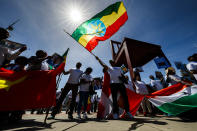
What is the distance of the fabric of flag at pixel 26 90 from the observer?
173 centimetres

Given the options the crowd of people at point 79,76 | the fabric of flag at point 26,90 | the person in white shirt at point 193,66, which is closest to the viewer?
the fabric of flag at point 26,90

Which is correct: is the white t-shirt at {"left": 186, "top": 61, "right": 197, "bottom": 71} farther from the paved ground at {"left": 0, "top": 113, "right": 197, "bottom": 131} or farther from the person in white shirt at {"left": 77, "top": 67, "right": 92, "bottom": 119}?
the person in white shirt at {"left": 77, "top": 67, "right": 92, "bottom": 119}

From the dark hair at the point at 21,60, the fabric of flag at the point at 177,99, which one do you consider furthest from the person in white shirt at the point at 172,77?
the dark hair at the point at 21,60

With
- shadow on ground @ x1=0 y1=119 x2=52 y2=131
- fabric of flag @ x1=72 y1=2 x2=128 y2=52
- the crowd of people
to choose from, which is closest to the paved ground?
shadow on ground @ x1=0 y1=119 x2=52 y2=131

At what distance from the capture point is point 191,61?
3.15 metres

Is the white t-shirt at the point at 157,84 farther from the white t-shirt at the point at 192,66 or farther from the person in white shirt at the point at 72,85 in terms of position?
the person in white shirt at the point at 72,85

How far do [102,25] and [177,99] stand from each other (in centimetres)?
350

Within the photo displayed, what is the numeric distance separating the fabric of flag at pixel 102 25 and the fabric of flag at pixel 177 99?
2.75m

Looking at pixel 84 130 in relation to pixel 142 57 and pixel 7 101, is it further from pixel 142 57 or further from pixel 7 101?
pixel 142 57

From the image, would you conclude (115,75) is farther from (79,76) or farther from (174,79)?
(174,79)

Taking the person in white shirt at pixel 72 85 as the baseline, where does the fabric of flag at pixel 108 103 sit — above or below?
below

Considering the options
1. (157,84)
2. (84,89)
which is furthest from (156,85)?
(84,89)

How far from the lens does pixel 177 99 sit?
2.82m

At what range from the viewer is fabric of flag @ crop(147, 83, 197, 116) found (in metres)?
2.57
